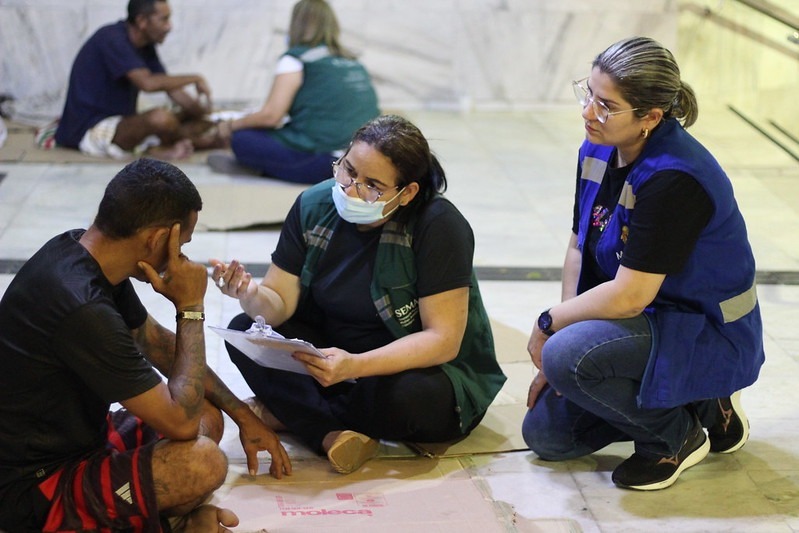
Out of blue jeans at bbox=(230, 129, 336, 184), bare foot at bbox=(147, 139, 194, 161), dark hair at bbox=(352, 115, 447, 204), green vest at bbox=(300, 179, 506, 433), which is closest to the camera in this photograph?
dark hair at bbox=(352, 115, 447, 204)

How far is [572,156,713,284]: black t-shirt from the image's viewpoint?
245cm

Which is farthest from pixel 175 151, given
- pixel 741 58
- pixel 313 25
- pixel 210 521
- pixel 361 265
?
pixel 210 521

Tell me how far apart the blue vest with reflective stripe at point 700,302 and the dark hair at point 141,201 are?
1024mm

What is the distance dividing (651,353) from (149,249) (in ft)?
3.82

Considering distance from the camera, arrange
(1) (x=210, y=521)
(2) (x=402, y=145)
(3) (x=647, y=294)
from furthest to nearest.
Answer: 1. (2) (x=402, y=145)
2. (3) (x=647, y=294)
3. (1) (x=210, y=521)

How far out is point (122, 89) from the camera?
5699mm

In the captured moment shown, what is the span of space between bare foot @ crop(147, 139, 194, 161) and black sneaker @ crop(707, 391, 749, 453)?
3.54m

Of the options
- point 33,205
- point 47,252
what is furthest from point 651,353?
point 33,205

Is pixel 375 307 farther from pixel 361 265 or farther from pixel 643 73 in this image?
pixel 643 73

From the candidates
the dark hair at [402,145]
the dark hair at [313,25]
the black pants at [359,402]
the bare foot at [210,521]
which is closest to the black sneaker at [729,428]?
the black pants at [359,402]

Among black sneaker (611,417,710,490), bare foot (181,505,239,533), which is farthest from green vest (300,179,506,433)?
bare foot (181,505,239,533)

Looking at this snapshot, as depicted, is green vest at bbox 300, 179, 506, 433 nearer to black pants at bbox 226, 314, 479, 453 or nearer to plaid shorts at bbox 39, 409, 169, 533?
black pants at bbox 226, 314, 479, 453

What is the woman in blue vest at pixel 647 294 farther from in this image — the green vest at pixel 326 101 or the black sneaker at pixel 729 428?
the green vest at pixel 326 101

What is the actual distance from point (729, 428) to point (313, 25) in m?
2.93
